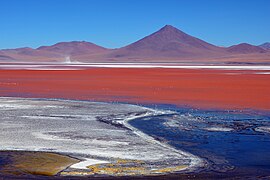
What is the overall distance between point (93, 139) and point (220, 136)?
336 centimetres

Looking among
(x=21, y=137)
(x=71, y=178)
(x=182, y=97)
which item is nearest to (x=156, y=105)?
(x=182, y=97)

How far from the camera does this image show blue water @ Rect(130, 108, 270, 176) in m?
9.50

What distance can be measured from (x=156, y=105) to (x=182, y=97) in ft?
12.4

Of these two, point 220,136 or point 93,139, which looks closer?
point 93,139

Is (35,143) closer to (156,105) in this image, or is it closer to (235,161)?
(235,161)

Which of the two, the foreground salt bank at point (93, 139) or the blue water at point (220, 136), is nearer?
the foreground salt bank at point (93, 139)

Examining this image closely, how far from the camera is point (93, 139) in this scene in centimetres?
1190

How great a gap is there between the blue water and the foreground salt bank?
480 millimetres

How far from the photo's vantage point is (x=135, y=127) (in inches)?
546

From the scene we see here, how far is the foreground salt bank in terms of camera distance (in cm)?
912

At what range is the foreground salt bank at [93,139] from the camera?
9117 mm

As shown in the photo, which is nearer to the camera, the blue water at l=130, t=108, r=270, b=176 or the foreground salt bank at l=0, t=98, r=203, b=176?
the foreground salt bank at l=0, t=98, r=203, b=176

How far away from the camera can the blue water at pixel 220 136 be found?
31.2 ft

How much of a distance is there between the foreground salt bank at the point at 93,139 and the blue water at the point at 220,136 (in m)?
0.48
